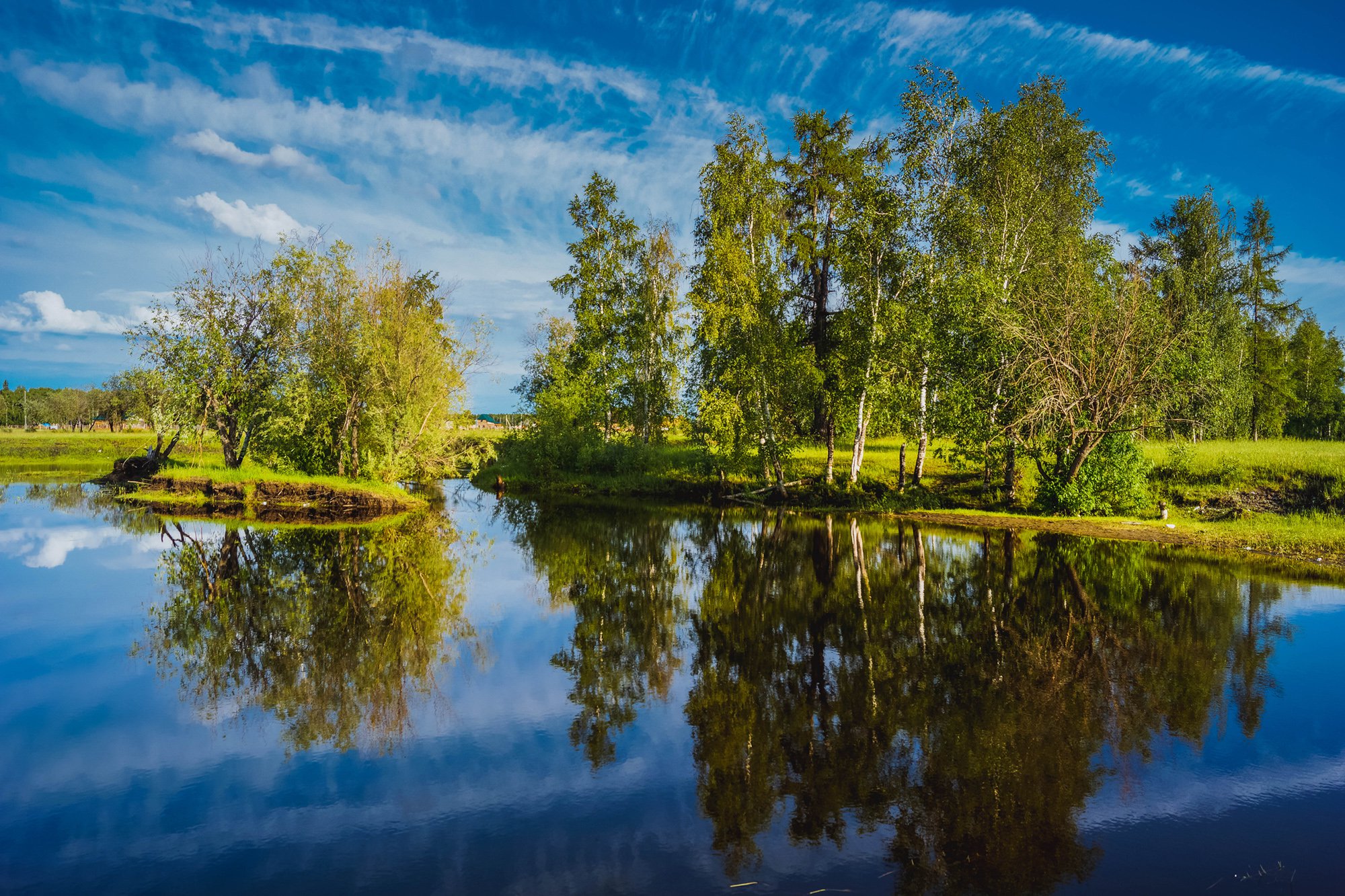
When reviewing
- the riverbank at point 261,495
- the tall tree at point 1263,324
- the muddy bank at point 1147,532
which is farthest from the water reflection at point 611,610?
the tall tree at point 1263,324

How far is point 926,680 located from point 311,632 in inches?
425

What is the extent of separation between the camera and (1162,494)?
29.4 m

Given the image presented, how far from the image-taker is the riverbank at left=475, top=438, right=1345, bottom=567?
907 inches

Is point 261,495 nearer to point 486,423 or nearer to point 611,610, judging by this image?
point 611,610

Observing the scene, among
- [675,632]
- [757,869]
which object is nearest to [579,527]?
[675,632]

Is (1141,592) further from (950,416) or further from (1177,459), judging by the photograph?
(1177,459)

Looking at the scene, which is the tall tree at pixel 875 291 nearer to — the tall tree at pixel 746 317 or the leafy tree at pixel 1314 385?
the tall tree at pixel 746 317

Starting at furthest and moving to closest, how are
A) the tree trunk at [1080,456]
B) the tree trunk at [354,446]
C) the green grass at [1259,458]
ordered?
the tree trunk at [354,446]
the green grass at [1259,458]
the tree trunk at [1080,456]

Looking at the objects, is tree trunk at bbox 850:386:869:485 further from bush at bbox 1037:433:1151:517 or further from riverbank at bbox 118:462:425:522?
riverbank at bbox 118:462:425:522

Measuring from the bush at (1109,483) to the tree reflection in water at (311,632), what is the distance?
929 inches

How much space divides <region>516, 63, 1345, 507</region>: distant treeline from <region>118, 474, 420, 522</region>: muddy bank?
1541 cm

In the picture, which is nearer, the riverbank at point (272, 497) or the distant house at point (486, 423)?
the riverbank at point (272, 497)

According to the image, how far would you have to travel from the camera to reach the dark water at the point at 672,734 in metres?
6.30

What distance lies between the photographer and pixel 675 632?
13656mm
